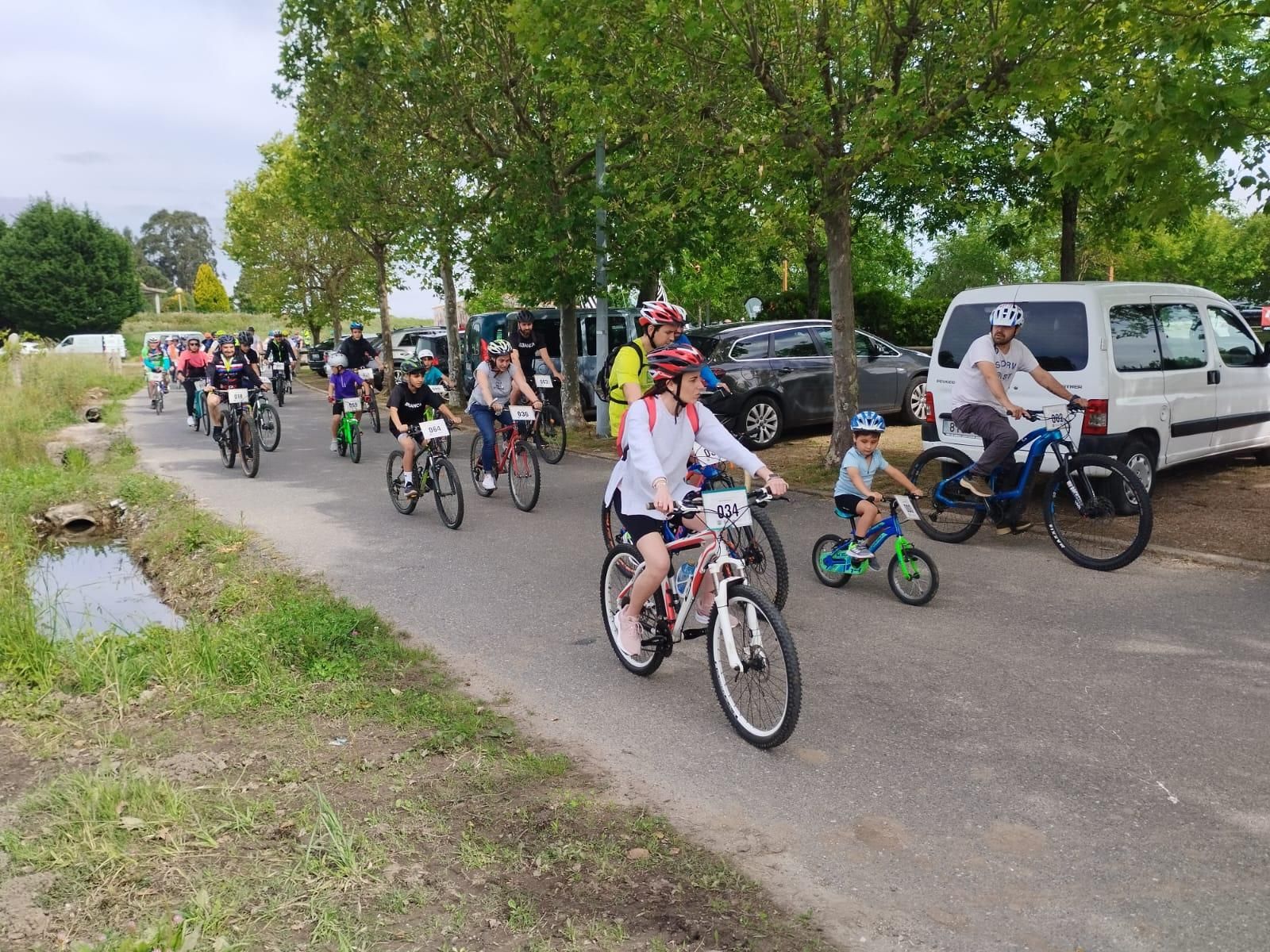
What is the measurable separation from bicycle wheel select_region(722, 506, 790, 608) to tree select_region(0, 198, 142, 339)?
72.4 meters

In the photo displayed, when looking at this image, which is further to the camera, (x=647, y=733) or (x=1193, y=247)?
(x=1193, y=247)

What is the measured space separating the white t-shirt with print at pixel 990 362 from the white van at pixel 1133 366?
1.91 ft

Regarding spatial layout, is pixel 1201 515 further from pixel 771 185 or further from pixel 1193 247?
pixel 1193 247

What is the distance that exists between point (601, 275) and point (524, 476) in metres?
5.90

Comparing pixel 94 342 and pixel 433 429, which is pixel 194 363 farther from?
pixel 94 342

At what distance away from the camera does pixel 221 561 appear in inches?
346

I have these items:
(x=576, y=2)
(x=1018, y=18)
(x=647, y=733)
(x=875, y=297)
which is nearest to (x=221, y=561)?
(x=647, y=733)

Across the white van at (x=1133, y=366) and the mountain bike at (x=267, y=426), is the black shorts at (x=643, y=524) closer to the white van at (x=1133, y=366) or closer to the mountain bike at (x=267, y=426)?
the white van at (x=1133, y=366)

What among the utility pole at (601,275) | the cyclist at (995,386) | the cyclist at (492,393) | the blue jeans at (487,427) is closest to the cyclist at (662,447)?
the cyclist at (995,386)

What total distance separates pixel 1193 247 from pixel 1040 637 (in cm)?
4177

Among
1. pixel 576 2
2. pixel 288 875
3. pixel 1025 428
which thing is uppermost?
pixel 576 2

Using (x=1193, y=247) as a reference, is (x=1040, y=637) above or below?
below

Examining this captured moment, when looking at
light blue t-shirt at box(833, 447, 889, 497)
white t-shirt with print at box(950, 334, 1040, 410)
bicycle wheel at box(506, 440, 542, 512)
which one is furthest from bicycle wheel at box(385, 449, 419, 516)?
white t-shirt with print at box(950, 334, 1040, 410)

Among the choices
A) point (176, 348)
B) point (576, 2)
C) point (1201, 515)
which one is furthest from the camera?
point (176, 348)
